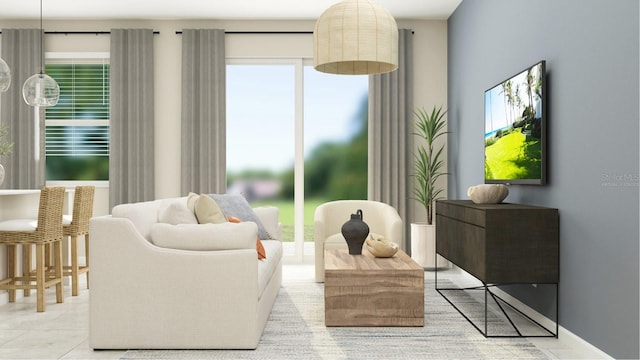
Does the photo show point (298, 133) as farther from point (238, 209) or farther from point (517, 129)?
point (517, 129)

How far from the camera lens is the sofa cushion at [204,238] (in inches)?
122

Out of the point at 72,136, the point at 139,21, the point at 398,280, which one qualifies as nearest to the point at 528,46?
the point at 398,280

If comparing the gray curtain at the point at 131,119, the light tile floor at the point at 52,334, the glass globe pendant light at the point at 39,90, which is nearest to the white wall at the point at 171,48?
the gray curtain at the point at 131,119

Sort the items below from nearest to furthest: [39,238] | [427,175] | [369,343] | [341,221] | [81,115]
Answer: [369,343] → [39,238] → [341,221] → [427,175] → [81,115]

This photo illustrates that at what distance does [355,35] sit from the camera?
131 inches

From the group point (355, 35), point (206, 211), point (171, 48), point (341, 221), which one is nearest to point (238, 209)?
point (206, 211)

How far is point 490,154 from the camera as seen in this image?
448 centimetres

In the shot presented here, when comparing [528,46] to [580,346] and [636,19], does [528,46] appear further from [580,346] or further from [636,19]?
[580,346]

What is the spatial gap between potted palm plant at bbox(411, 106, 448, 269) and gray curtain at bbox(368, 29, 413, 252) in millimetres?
145

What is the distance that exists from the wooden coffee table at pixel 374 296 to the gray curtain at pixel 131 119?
354 cm

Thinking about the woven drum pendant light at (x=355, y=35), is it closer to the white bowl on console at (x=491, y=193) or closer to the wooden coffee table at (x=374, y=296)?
the white bowl on console at (x=491, y=193)

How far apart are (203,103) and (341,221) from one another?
87.7 inches

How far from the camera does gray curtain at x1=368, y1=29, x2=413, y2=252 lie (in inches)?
250

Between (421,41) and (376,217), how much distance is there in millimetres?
2350
